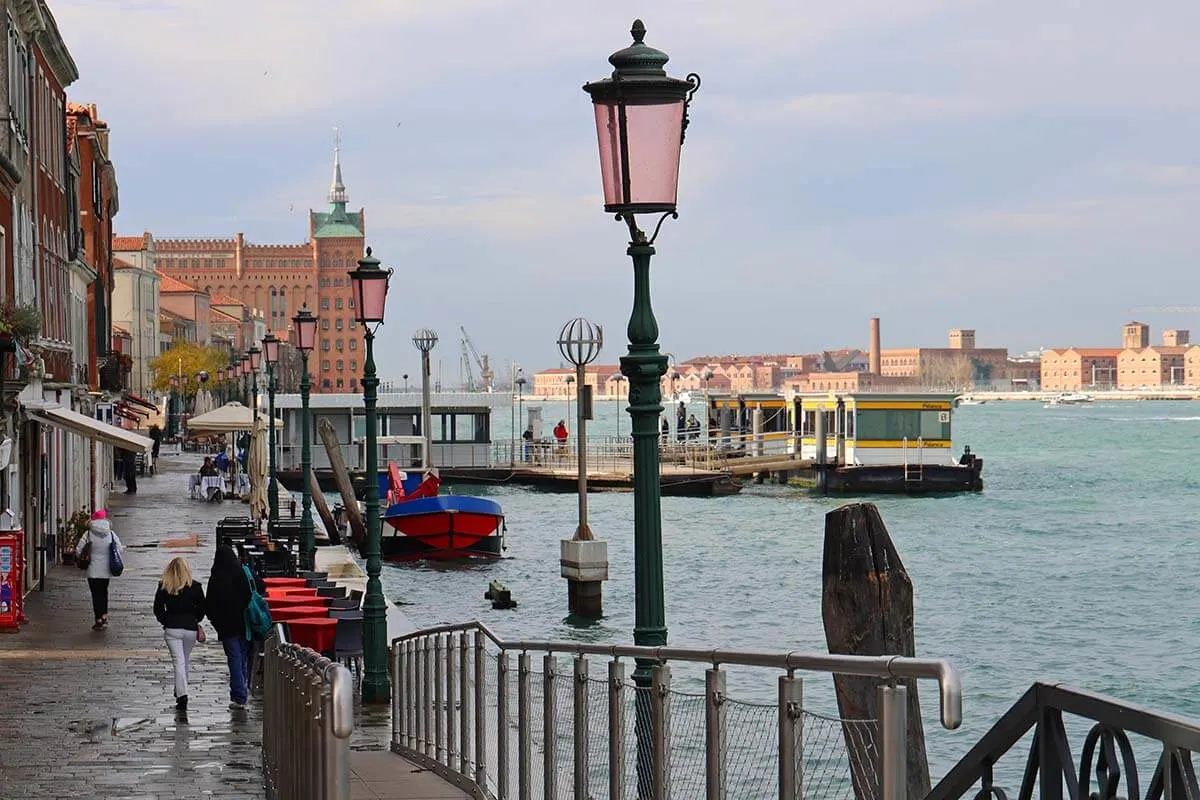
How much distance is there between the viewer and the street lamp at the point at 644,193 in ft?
27.5

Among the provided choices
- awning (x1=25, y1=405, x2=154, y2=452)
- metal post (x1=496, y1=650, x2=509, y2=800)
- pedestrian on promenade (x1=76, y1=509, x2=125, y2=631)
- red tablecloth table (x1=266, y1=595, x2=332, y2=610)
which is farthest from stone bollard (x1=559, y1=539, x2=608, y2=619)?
metal post (x1=496, y1=650, x2=509, y2=800)

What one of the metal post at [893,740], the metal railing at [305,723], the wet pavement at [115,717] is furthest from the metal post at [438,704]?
the metal post at [893,740]

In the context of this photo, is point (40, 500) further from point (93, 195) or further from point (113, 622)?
point (93, 195)

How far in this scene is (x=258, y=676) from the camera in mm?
17766

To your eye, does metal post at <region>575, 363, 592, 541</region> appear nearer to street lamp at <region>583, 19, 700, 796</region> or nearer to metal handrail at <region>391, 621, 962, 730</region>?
street lamp at <region>583, 19, 700, 796</region>

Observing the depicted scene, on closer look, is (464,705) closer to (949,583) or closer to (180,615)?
(180,615)

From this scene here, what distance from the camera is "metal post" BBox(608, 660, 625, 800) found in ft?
26.7

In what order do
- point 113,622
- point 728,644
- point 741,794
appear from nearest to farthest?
point 741,794 < point 113,622 < point 728,644

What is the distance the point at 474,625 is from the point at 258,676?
716cm

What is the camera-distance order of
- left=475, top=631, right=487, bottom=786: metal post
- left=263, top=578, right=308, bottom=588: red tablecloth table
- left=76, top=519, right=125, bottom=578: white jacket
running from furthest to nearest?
left=263, top=578, right=308, bottom=588: red tablecloth table → left=76, top=519, right=125, bottom=578: white jacket → left=475, top=631, right=487, bottom=786: metal post

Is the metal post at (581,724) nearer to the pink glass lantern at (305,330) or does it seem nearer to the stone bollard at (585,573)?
the pink glass lantern at (305,330)

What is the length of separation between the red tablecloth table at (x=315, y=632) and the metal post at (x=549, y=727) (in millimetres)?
8789

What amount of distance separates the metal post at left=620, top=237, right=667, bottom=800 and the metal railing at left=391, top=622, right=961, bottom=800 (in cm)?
33

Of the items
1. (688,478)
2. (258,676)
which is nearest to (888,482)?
(688,478)
